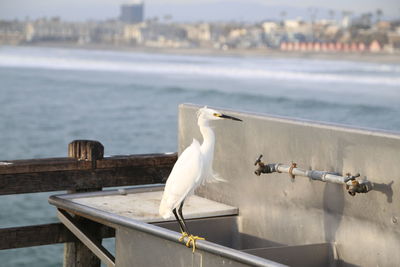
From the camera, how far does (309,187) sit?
15.4 feet

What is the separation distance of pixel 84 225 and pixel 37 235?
0.30 metres

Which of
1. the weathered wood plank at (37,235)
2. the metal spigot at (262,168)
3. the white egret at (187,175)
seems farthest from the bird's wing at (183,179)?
the weathered wood plank at (37,235)

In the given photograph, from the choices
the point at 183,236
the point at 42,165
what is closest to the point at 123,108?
the point at 42,165

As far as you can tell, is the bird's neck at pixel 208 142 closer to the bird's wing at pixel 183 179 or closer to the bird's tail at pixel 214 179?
the bird's wing at pixel 183 179

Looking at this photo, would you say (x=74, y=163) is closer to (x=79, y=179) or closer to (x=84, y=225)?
(x=79, y=179)

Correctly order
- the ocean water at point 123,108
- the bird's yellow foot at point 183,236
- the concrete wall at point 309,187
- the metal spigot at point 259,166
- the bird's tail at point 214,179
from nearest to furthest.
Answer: the bird's yellow foot at point 183,236
the concrete wall at point 309,187
the bird's tail at point 214,179
the metal spigot at point 259,166
the ocean water at point 123,108

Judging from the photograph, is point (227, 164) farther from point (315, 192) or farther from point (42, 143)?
point (42, 143)

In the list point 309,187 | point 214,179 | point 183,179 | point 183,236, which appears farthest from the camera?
point 214,179

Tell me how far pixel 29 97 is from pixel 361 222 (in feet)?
113

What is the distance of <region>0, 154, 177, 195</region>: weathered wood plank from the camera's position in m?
4.96

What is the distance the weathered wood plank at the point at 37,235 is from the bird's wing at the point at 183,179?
1.05 m

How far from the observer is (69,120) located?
29.4 m

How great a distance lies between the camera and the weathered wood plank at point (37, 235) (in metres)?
5.04

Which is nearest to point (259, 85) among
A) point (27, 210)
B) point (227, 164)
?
point (27, 210)
